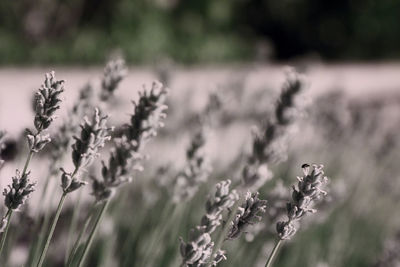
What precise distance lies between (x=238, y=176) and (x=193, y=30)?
5561mm

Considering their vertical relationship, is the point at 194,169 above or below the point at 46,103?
above

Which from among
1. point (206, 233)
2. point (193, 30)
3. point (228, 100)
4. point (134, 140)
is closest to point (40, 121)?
point (134, 140)

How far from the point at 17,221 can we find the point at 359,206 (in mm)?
2289

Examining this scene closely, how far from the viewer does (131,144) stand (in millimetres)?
1085

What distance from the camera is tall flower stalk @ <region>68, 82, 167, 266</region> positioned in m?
1.06

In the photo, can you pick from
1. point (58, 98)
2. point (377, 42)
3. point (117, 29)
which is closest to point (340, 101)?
point (58, 98)

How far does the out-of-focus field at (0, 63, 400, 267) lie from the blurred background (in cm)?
1

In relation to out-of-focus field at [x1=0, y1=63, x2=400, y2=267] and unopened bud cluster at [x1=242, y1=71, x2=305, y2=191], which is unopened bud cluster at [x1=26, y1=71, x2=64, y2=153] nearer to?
out-of-focus field at [x1=0, y1=63, x2=400, y2=267]

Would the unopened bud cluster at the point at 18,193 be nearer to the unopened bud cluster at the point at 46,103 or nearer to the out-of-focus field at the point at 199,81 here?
the unopened bud cluster at the point at 46,103

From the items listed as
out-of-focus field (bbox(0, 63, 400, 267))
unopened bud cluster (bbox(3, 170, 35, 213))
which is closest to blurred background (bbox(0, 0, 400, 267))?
out-of-focus field (bbox(0, 63, 400, 267))

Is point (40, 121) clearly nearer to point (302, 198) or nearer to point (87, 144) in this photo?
point (87, 144)

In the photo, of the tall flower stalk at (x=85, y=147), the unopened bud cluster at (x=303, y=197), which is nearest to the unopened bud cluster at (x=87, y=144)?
the tall flower stalk at (x=85, y=147)

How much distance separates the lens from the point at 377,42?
8.40m

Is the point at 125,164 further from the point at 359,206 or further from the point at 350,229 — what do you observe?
the point at 359,206
